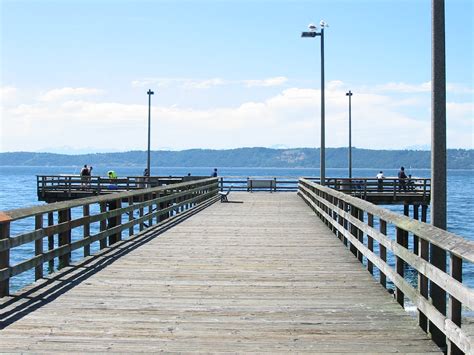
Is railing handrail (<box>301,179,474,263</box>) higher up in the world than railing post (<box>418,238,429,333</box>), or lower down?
higher up

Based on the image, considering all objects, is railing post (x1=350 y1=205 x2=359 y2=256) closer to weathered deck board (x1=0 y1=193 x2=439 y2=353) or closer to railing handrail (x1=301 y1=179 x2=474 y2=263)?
weathered deck board (x1=0 y1=193 x2=439 y2=353)

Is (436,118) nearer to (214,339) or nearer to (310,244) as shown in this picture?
(214,339)

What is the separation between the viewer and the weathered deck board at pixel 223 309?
6.37 meters

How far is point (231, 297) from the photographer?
8492 mm

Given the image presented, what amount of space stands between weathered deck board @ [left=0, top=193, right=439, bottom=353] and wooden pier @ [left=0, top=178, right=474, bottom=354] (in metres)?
0.01

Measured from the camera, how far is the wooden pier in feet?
20.5

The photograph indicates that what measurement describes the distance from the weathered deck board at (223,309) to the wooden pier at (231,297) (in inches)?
0.6

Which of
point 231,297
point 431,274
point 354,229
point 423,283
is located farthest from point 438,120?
point 354,229

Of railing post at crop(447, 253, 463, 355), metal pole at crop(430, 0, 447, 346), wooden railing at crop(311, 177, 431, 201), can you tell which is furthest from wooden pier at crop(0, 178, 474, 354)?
wooden railing at crop(311, 177, 431, 201)

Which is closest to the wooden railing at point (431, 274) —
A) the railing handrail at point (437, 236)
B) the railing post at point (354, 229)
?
the railing handrail at point (437, 236)

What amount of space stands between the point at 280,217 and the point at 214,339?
15.1 m

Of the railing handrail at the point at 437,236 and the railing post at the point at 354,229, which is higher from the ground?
the railing handrail at the point at 437,236

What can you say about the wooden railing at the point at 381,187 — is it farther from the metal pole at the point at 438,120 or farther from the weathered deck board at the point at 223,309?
the metal pole at the point at 438,120

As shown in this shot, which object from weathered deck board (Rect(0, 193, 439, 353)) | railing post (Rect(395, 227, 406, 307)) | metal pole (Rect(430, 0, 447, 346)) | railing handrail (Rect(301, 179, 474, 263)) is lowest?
weathered deck board (Rect(0, 193, 439, 353))
